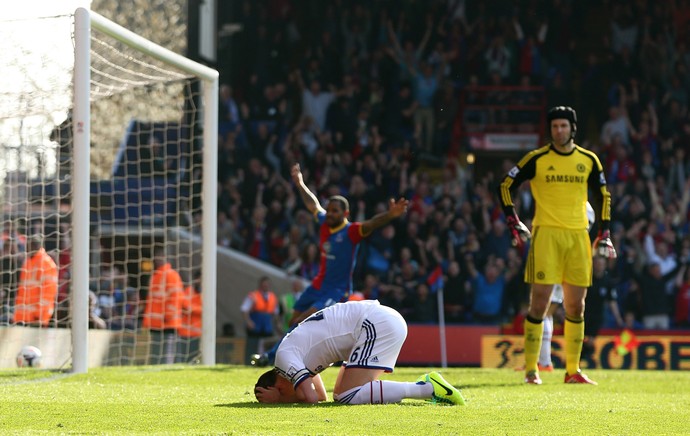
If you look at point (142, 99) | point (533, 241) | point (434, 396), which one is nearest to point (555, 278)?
point (533, 241)

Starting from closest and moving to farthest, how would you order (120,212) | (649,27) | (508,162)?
(120,212) → (508,162) → (649,27)

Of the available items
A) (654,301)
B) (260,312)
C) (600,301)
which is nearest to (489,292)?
(600,301)

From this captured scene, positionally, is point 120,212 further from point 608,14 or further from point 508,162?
point 608,14

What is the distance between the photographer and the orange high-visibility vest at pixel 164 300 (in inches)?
724

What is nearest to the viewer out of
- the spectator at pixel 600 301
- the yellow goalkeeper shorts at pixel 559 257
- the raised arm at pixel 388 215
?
the raised arm at pixel 388 215

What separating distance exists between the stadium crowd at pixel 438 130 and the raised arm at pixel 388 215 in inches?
325

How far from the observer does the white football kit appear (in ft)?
26.8

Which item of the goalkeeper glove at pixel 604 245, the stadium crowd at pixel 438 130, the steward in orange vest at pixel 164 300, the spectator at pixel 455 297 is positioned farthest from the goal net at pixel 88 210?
the goalkeeper glove at pixel 604 245

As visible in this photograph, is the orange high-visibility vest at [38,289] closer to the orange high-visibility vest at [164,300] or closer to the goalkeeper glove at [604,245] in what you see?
the orange high-visibility vest at [164,300]

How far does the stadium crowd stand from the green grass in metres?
9.99

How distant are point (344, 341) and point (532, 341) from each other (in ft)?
11.1

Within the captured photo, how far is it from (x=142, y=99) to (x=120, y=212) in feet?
41.1

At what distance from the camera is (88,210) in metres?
11.9

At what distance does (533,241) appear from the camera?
11273 millimetres
